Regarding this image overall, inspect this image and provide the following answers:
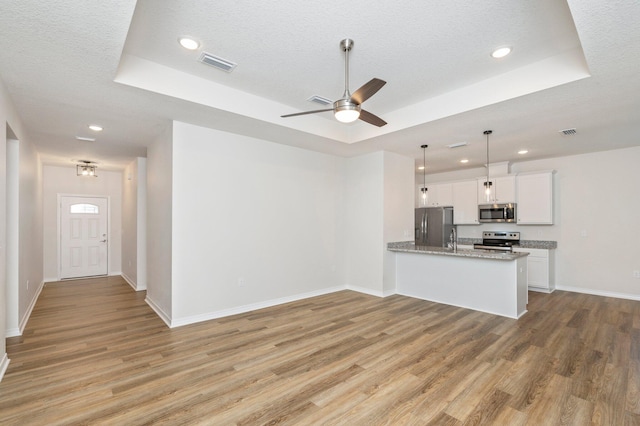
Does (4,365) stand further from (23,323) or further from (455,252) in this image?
(455,252)

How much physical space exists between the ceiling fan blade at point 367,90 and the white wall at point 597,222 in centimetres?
571

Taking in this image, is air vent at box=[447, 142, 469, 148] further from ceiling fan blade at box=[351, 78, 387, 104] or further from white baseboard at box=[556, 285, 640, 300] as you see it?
white baseboard at box=[556, 285, 640, 300]

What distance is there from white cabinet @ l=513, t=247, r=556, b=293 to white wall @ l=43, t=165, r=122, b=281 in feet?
31.7

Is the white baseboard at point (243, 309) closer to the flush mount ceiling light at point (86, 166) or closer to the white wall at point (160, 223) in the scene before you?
the white wall at point (160, 223)

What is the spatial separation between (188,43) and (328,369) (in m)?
3.24

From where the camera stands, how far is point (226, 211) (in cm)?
454

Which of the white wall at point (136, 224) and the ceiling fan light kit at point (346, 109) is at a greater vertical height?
the ceiling fan light kit at point (346, 109)

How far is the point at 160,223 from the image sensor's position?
457cm

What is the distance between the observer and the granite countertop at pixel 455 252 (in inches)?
177

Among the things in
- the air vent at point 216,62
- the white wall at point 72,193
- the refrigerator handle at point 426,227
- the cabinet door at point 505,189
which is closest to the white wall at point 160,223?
the air vent at point 216,62

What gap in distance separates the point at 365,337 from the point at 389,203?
9.12 feet

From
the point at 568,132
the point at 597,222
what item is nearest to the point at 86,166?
the point at 568,132

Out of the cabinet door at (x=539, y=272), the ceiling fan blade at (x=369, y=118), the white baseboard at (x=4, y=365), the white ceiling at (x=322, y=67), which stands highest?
the white ceiling at (x=322, y=67)

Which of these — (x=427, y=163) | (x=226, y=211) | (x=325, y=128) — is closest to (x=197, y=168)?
(x=226, y=211)
